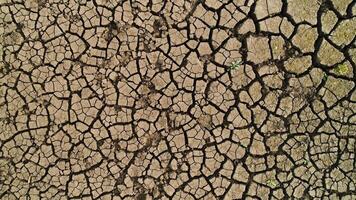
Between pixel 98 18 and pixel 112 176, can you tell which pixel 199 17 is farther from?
pixel 112 176

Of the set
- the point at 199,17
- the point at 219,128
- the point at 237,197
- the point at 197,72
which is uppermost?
the point at 199,17

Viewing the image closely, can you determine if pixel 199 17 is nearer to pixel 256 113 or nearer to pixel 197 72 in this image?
pixel 197 72

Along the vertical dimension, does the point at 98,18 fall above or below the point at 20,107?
above

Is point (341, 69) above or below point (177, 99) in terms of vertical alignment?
above

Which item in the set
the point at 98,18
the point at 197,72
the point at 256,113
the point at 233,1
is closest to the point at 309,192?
the point at 256,113
